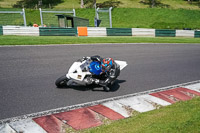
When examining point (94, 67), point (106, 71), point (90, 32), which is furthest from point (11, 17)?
point (106, 71)

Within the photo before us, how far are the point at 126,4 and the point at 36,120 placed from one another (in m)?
53.1

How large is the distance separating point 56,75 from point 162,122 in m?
4.69

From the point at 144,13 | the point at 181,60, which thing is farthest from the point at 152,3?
the point at 181,60

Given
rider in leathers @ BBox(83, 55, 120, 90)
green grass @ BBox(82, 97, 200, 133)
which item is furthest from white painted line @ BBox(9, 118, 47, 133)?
rider in leathers @ BBox(83, 55, 120, 90)

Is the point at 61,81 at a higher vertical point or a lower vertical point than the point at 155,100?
higher

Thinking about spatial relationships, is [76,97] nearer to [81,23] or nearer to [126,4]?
[81,23]

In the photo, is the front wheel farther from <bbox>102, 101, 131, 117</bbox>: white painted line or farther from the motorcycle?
<bbox>102, 101, 131, 117</bbox>: white painted line

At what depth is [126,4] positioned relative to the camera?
54.2m

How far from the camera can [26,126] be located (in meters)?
4.32

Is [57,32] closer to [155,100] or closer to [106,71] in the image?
[106,71]

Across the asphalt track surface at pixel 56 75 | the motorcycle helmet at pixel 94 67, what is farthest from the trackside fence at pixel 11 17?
the motorcycle helmet at pixel 94 67

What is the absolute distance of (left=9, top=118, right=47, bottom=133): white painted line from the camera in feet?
13.6

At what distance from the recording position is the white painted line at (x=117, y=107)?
511 centimetres

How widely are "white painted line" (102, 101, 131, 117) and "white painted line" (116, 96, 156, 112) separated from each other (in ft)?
0.72
